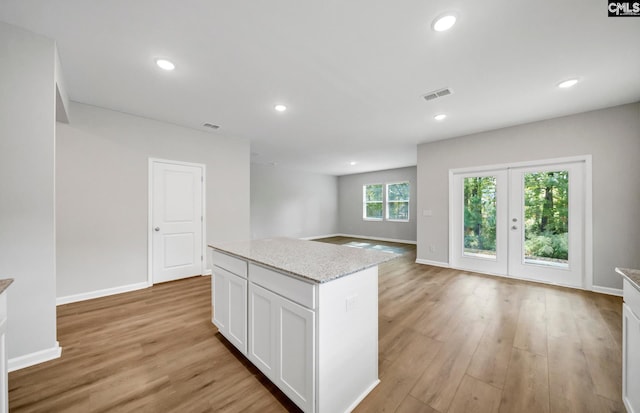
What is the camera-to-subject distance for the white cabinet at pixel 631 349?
1188 mm

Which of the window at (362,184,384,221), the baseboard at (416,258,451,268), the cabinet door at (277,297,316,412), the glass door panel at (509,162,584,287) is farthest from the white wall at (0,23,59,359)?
the window at (362,184,384,221)

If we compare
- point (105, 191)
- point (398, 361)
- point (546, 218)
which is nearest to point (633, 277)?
point (398, 361)

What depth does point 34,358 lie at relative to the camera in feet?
6.29

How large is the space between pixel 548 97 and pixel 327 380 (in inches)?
161

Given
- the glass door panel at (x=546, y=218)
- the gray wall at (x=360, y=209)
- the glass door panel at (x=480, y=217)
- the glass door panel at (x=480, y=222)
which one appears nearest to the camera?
the glass door panel at (x=546, y=218)

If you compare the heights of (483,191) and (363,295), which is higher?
(483,191)

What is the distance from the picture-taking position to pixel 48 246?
77.6 inches

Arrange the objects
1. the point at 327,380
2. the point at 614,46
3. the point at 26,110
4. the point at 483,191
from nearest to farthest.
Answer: the point at 327,380
the point at 26,110
the point at 614,46
the point at 483,191

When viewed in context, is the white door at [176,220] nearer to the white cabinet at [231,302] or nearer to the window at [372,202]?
the white cabinet at [231,302]

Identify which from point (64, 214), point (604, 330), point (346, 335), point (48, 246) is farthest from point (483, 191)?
point (64, 214)

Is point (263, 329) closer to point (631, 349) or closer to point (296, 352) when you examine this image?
point (296, 352)

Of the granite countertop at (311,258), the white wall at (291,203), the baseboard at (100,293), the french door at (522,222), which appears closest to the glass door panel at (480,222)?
the french door at (522,222)

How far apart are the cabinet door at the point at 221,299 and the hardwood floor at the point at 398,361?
0.65 ft

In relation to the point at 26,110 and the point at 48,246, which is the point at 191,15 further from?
the point at 48,246
